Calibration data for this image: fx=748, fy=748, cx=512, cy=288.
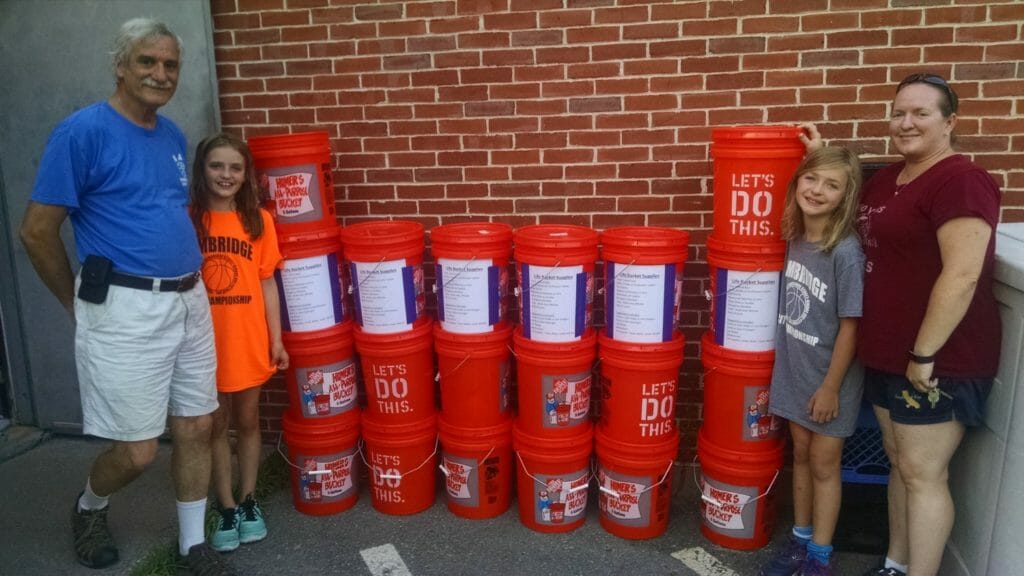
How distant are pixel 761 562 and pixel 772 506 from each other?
0.84 ft

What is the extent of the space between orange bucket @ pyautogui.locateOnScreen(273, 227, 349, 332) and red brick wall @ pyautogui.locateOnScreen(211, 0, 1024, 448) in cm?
59

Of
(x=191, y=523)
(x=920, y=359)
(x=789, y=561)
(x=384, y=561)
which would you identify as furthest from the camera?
(x=384, y=561)

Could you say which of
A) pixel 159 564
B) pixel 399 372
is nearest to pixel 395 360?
pixel 399 372

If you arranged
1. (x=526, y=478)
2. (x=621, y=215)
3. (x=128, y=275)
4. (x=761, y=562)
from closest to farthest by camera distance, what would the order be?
1. (x=128, y=275)
2. (x=761, y=562)
3. (x=526, y=478)
4. (x=621, y=215)

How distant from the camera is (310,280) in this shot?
11.8ft

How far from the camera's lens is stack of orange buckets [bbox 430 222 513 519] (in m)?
3.42

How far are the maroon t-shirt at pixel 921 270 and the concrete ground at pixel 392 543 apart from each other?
1.00 m

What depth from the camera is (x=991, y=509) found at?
2.71 metres

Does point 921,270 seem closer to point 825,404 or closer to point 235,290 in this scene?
point 825,404

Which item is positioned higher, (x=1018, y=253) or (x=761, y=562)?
(x=1018, y=253)

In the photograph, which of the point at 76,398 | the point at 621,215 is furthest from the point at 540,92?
the point at 76,398

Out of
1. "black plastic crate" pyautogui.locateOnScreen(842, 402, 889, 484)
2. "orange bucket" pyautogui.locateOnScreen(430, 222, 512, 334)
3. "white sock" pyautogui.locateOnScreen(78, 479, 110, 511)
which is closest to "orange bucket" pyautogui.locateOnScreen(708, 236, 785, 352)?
"black plastic crate" pyautogui.locateOnScreen(842, 402, 889, 484)

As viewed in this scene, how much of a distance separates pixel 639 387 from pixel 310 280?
64.3 inches

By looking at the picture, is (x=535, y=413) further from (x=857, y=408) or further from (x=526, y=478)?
(x=857, y=408)
